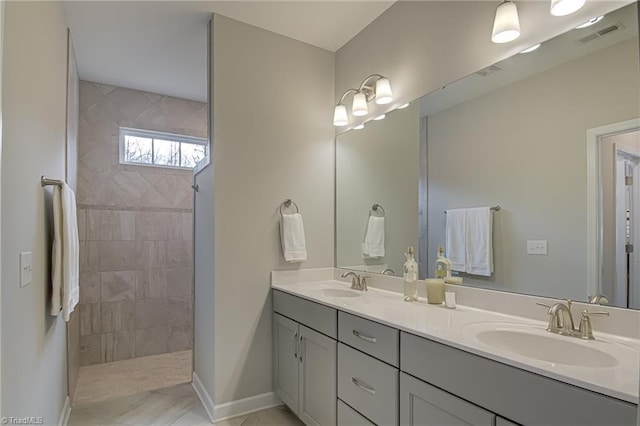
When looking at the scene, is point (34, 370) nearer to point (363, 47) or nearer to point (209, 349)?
point (209, 349)

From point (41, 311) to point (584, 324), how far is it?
2.26 metres

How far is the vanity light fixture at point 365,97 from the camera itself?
2.32 metres

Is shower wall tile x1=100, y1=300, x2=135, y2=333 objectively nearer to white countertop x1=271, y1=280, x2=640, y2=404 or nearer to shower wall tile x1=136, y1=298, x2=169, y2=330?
shower wall tile x1=136, y1=298, x2=169, y2=330

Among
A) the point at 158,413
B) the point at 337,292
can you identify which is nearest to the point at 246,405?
the point at 158,413

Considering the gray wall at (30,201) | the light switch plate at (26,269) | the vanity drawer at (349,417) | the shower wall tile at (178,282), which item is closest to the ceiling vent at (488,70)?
the vanity drawer at (349,417)

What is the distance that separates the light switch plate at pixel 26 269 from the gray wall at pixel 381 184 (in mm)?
1894

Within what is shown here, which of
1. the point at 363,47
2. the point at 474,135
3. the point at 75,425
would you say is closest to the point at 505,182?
the point at 474,135

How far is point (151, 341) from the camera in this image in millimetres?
3588

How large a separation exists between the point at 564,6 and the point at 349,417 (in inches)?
80.8

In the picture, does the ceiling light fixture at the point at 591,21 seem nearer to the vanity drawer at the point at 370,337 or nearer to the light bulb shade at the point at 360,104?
the light bulb shade at the point at 360,104

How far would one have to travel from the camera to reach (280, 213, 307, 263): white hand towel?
2.55m

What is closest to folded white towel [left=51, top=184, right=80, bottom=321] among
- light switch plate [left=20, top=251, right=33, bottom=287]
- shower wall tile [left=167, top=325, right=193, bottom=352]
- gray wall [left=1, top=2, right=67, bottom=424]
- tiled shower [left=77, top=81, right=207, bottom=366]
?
gray wall [left=1, top=2, right=67, bottom=424]

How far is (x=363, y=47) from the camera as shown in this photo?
2605 millimetres

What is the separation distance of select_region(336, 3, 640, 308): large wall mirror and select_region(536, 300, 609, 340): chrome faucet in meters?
0.11
